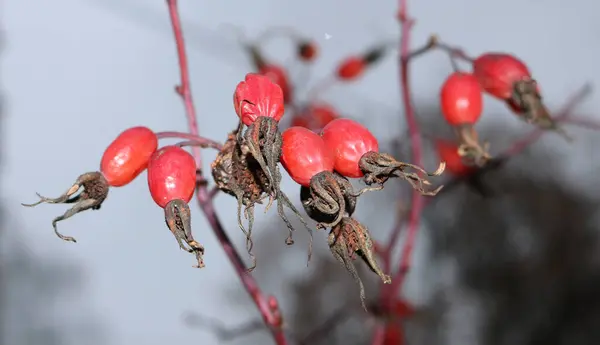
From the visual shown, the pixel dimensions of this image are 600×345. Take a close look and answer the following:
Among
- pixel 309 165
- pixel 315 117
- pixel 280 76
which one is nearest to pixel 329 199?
pixel 309 165

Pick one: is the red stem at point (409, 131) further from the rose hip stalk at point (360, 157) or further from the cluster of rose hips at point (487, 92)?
the rose hip stalk at point (360, 157)

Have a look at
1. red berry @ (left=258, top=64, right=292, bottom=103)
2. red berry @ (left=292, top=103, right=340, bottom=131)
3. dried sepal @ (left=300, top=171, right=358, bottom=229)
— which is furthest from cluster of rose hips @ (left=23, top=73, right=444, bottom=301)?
red berry @ (left=258, top=64, right=292, bottom=103)

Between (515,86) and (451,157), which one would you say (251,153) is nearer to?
(515,86)

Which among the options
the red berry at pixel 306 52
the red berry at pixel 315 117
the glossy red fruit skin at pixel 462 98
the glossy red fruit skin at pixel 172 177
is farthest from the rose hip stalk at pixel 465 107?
the red berry at pixel 306 52

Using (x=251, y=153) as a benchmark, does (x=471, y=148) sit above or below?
below

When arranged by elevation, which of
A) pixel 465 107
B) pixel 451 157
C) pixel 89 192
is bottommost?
pixel 451 157

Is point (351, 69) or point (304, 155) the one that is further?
point (351, 69)
